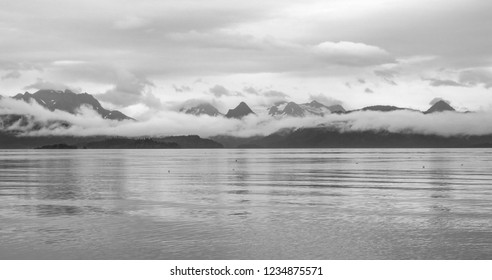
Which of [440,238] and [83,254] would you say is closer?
[83,254]

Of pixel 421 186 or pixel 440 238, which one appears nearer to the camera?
pixel 440 238

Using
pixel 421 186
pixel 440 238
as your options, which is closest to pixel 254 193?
pixel 421 186

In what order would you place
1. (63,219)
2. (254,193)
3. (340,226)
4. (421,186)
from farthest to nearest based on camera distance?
(421,186), (254,193), (63,219), (340,226)

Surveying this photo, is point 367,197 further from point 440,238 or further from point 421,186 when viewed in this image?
point 440,238

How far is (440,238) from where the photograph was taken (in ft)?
119

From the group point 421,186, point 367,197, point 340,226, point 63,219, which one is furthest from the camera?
point 421,186
